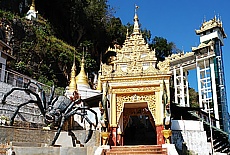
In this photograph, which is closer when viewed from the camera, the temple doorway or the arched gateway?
the arched gateway

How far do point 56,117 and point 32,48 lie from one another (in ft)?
57.4

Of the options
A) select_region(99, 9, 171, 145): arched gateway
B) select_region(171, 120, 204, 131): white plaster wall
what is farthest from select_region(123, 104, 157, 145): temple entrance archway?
select_region(171, 120, 204, 131): white plaster wall

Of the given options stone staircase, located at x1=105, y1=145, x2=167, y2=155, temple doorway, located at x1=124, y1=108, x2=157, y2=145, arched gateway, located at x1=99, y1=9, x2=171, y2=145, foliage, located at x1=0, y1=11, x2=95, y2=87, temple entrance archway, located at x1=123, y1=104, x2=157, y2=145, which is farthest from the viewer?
foliage, located at x1=0, y1=11, x2=95, y2=87

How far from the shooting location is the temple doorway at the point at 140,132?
51.9 feet

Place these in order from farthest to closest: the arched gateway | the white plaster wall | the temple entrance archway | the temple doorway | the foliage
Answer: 1. the foliage
2. the temple doorway
3. the temple entrance archway
4. the white plaster wall
5. the arched gateway

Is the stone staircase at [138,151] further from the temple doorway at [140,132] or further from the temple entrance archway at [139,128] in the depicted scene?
the temple doorway at [140,132]

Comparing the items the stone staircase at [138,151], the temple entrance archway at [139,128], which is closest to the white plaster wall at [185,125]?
the temple entrance archway at [139,128]

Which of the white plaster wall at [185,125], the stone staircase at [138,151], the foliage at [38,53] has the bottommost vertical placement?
the stone staircase at [138,151]

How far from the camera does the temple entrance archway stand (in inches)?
586

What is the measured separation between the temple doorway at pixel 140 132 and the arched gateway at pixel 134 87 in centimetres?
177

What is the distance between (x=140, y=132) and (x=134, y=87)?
19.1 ft

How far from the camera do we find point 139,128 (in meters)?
18.9

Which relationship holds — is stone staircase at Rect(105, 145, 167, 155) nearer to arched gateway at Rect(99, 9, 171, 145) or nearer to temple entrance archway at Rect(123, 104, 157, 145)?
arched gateway at Rect(99, 9, 171, 145)

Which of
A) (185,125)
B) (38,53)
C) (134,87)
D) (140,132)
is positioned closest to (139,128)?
(140,132)
